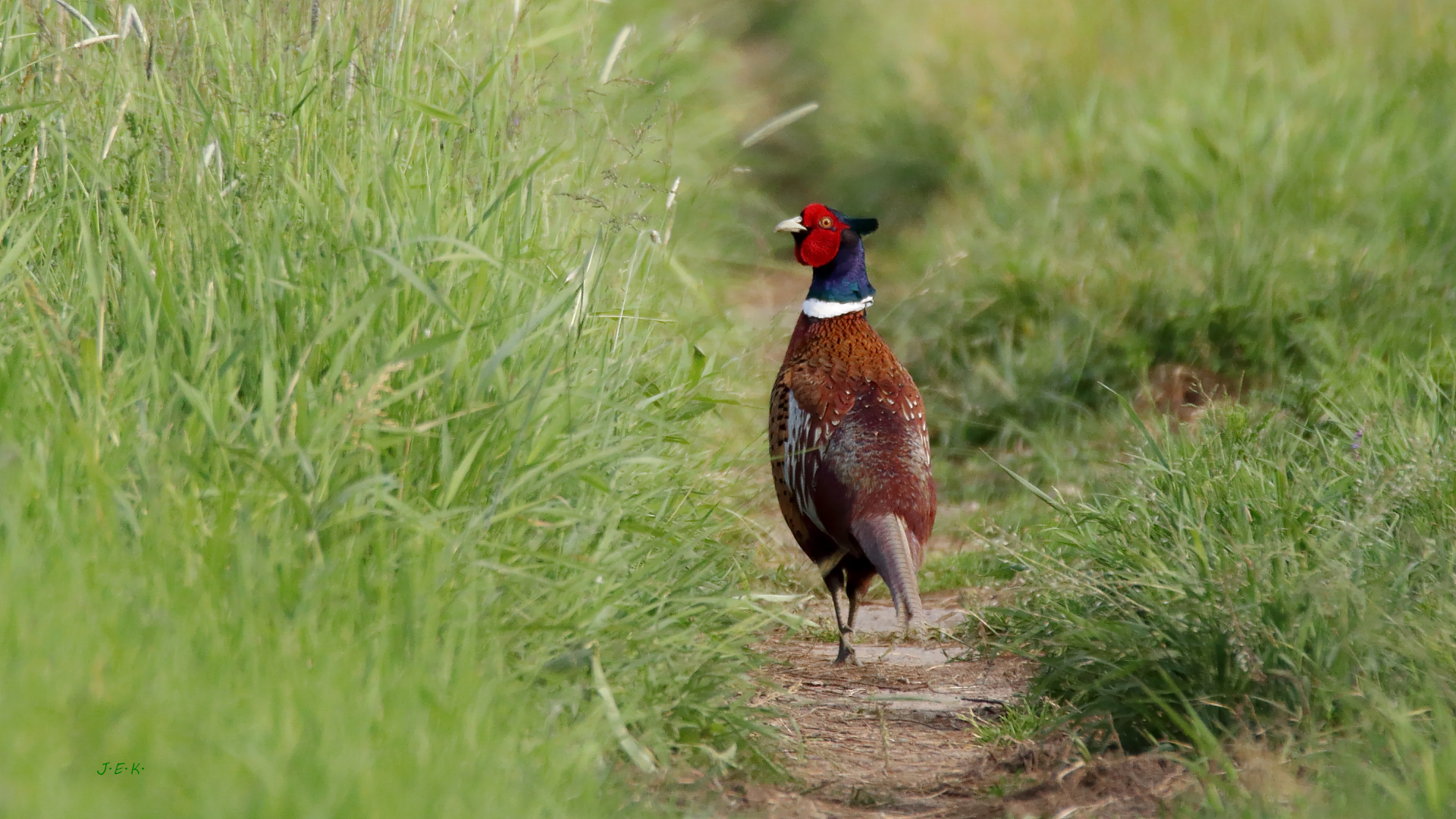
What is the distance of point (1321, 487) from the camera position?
3264 millimetres

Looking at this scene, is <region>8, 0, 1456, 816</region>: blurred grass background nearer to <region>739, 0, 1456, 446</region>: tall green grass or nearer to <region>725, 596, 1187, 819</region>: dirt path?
<region>725, 596, 1187, 819</region>: dirt path

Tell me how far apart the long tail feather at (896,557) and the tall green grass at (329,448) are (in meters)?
0.48

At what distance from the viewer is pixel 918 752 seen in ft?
10.4

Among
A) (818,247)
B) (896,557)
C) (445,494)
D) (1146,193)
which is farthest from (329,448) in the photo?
(1146,193)

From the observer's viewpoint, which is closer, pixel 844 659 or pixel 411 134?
pixel 411 134

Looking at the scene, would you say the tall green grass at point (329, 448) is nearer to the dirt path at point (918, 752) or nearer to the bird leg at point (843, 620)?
the dirt path at point (918, 752)

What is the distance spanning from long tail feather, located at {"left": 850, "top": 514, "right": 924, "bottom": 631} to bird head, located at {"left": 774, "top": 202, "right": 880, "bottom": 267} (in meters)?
1.05

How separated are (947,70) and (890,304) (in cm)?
232

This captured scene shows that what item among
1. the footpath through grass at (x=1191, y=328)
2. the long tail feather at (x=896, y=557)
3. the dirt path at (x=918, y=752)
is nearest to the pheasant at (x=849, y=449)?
the long tail feather at (x=896, y=557)

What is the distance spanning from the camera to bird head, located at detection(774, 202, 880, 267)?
4520mm

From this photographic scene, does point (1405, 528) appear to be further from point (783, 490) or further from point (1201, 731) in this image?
point (783, 490)

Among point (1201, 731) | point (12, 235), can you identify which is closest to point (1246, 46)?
point (1201, 731)

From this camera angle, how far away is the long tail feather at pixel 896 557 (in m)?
3.57

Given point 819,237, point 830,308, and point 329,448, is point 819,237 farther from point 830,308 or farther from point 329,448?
point 329,448
